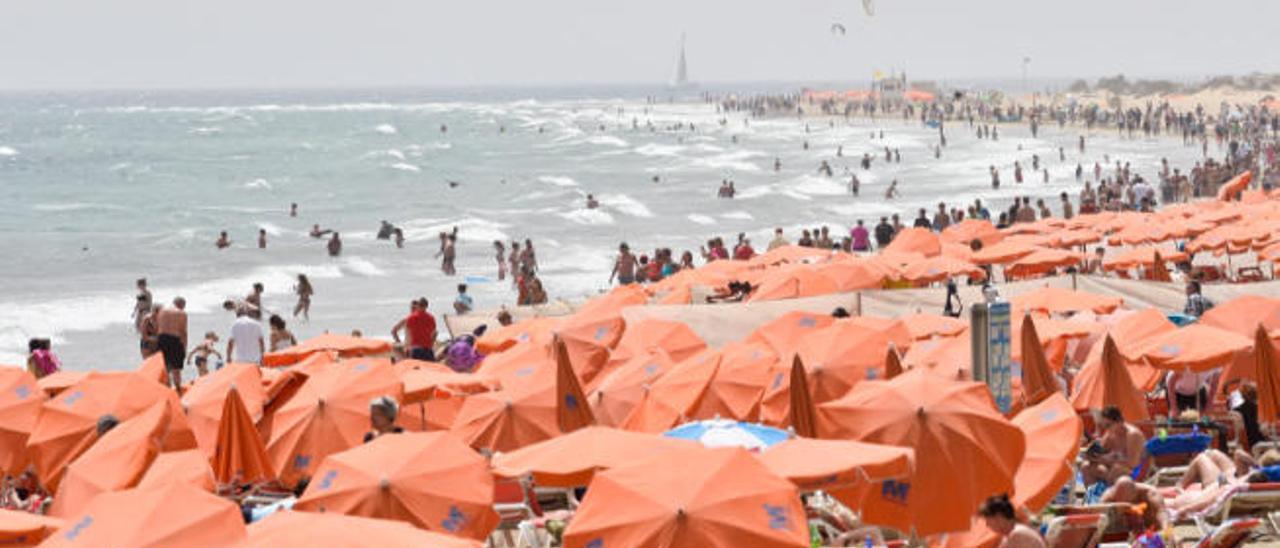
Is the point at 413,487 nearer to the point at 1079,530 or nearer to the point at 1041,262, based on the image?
the point at 1079,530

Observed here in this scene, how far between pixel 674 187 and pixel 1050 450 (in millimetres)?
55090

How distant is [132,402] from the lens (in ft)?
38.7

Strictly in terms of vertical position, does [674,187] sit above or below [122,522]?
below

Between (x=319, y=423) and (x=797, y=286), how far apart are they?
735cm

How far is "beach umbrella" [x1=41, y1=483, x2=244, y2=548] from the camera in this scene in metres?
6.84

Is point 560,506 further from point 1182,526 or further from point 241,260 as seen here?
point 241,260

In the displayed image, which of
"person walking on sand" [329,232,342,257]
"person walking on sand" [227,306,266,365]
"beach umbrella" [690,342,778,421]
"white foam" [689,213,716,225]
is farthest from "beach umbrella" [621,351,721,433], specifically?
"white foam" [689,213,716,225]

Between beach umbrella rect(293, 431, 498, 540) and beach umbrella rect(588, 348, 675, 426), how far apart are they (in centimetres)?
310

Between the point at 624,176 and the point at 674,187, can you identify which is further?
the point at 624,176

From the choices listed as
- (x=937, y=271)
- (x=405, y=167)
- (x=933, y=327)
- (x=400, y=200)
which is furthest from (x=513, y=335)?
(x=405, y=167)

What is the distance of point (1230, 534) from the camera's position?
9.02 meters

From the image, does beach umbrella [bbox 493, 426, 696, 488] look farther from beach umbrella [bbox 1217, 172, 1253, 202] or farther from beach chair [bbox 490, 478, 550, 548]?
beach umbrella [bbox 1217, 172, 1253, 202]

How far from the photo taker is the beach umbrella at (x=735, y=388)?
11.6m

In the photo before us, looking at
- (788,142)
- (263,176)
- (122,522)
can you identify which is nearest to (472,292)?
(122,522)
